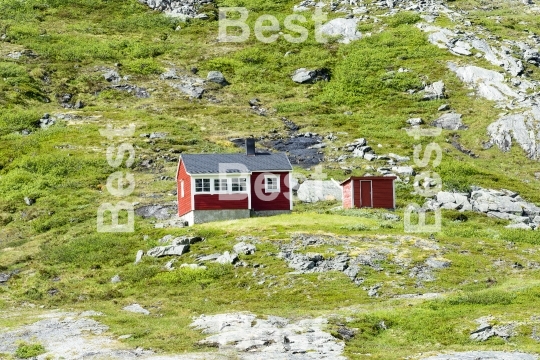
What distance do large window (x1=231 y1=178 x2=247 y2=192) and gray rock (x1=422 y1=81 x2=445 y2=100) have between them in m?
47.8

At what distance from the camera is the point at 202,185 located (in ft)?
192

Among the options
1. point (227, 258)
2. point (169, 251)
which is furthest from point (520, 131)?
point (169, 251)

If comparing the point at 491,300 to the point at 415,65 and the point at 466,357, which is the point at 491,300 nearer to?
the point at 466,357

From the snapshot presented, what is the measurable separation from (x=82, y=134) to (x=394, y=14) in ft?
197

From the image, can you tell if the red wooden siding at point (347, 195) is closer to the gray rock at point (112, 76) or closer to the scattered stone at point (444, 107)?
the scattered stone at point (444, 107)

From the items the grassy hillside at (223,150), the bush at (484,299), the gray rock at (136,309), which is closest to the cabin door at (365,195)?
the grassy hillside at (223,150)

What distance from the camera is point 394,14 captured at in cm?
12412

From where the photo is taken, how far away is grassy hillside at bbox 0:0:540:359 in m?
36.5

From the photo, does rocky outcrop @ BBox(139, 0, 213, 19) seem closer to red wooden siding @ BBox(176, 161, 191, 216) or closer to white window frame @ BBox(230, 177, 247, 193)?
red wooden siding @ BBox(176, 161, 191, 216)

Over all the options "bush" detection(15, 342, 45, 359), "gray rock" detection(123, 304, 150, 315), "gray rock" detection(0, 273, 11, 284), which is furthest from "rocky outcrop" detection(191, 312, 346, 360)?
"gray rock" detection(0, 273, 11, 284)

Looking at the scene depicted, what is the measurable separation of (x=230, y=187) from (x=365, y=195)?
1157cm

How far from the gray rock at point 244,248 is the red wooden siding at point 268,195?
12.2 meters

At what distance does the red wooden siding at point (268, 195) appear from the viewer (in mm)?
60219

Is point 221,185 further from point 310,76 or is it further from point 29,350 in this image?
point 310,76
